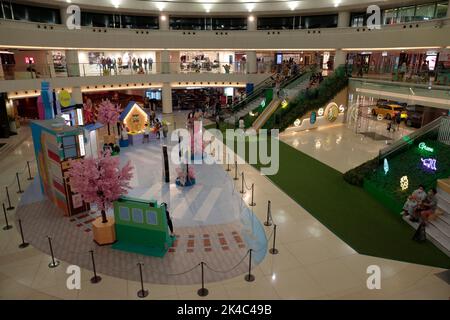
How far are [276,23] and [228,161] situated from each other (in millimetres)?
19036

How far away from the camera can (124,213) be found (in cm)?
926

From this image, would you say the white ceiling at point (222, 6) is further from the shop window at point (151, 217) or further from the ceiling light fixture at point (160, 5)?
the shop window at point (151, 217)

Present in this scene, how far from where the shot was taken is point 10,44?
786 inches

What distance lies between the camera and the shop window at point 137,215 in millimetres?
9062

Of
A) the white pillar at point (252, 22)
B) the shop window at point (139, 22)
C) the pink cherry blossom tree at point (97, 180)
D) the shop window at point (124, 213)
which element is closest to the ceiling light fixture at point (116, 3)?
the shop window at point (139, 22)

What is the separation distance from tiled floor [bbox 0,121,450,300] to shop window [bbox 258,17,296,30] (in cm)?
2509

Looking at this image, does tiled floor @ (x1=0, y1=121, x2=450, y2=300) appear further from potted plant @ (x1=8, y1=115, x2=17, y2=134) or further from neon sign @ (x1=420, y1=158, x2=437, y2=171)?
potted plant @ (x1=8, y1=115, x2=17, y2=134)

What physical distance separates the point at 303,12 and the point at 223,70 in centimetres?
841

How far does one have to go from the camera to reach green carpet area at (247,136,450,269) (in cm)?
905

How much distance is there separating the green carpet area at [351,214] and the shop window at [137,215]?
16.6ft

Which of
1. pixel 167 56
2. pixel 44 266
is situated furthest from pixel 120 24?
pixel 44 266

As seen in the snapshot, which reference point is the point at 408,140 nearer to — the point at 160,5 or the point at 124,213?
the point at 124,213

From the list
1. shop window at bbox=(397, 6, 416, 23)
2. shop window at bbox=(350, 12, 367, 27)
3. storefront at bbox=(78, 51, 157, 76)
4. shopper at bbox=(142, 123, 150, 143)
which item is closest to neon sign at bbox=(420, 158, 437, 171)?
shopper at bbox=(142, 123, 150, 143)

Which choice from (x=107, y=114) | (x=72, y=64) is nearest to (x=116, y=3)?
(x=72, y=64)
